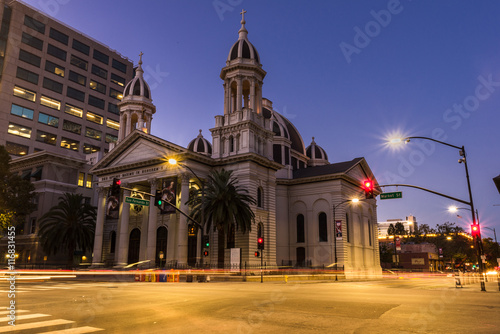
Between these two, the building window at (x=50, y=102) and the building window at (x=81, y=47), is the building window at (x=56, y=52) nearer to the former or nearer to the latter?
the building window at (x=81, y=47)

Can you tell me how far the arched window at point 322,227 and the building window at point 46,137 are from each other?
53.9m

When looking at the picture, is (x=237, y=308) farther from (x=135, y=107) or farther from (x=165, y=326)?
(x=135, y=107)

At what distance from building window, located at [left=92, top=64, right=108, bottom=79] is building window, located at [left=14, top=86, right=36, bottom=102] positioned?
14908 mm

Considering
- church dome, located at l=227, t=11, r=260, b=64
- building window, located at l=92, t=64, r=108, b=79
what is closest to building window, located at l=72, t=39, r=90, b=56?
building window, located at l=92, t=64, r=108, b=79

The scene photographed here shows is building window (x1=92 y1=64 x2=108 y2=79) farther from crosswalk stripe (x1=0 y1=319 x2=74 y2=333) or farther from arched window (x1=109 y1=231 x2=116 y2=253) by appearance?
crosswalk stripe (x1=0 y1=319 x2=74 y2=333)

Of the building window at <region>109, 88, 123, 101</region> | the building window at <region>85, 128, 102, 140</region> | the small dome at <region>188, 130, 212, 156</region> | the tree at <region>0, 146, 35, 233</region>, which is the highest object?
the building window at <region>109, 88, 123, 101</region>

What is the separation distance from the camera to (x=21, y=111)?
72750 mm

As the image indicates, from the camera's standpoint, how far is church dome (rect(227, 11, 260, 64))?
54.3 metres

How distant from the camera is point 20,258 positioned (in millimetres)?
61469

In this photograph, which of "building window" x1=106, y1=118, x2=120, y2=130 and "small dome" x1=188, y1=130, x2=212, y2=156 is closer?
"small dome" x1=188, y1=130, x2=212, y2=156

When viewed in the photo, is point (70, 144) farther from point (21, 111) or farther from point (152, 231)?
point (152, 231)

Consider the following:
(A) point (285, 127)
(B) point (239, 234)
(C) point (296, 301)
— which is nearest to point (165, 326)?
(C) point (296, 301)

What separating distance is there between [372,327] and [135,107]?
5914 centimetres

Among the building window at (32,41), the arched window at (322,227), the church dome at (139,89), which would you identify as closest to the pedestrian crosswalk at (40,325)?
the arched window at (322,227)
